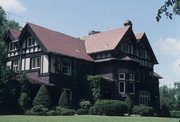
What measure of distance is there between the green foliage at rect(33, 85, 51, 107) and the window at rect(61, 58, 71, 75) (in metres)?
4.66

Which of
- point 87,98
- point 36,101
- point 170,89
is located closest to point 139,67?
point 87,98

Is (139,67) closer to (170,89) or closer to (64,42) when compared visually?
(64,42)

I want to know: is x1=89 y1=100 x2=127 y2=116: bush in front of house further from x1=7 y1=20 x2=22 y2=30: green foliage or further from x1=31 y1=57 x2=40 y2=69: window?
x1=7 y1=20 x2=22 y2=30: green foliage

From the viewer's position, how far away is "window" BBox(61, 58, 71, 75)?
110 feet

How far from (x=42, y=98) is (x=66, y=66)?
6.29 metres

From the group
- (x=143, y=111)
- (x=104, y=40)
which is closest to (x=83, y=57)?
(x=104, y=40)

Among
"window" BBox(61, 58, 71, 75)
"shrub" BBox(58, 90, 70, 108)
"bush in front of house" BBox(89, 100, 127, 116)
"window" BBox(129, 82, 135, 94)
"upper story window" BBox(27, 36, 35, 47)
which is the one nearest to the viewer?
"bush in front of house" BBox(89, 100, 127, 116)

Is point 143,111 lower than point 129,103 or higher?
lower

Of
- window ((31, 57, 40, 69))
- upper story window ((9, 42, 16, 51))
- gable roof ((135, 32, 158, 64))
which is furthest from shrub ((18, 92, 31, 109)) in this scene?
gable roof ((135, 32, 158, 64))

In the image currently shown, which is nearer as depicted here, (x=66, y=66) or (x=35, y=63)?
(x=35, y=63)

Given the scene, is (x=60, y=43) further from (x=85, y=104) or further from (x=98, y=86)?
(x=85, y=104)

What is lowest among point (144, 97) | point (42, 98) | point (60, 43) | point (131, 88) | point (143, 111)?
point (143, 111)

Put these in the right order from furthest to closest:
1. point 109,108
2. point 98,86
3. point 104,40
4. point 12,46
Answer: point 104,40
point 12,46
point 98,86
point 109,108

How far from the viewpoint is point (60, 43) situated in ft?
117
